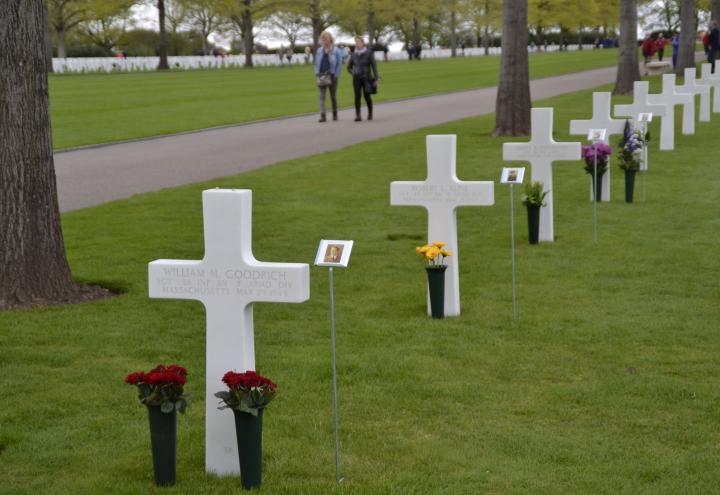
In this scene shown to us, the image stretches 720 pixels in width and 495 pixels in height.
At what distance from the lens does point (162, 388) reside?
5219 mm

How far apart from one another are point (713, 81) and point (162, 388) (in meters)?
24.8

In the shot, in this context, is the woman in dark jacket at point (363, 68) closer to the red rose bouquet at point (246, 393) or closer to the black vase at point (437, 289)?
the black vase at point (437, 289)

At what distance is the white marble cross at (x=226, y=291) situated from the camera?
17.7 feet

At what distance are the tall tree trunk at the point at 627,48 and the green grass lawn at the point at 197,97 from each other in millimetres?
7029

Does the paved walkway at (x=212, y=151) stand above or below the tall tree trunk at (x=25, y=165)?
below

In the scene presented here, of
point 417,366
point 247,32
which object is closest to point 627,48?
point 417,366

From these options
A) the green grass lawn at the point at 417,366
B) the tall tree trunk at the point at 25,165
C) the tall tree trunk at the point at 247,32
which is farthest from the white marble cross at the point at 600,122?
the tall tree trunk at the point at 247,32

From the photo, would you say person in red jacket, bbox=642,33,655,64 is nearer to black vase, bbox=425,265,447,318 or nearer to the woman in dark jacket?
the woman in dark jacket

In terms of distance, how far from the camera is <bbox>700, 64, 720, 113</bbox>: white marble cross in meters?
26.9

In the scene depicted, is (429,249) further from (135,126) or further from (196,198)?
(135,126)

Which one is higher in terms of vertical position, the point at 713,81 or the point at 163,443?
the point at 713,81

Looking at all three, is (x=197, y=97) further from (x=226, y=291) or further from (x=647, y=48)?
(x=226, y=291)

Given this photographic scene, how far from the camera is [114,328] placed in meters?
8.34

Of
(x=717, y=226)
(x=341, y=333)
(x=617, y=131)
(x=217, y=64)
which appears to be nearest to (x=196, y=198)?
(x=617, y=131)
